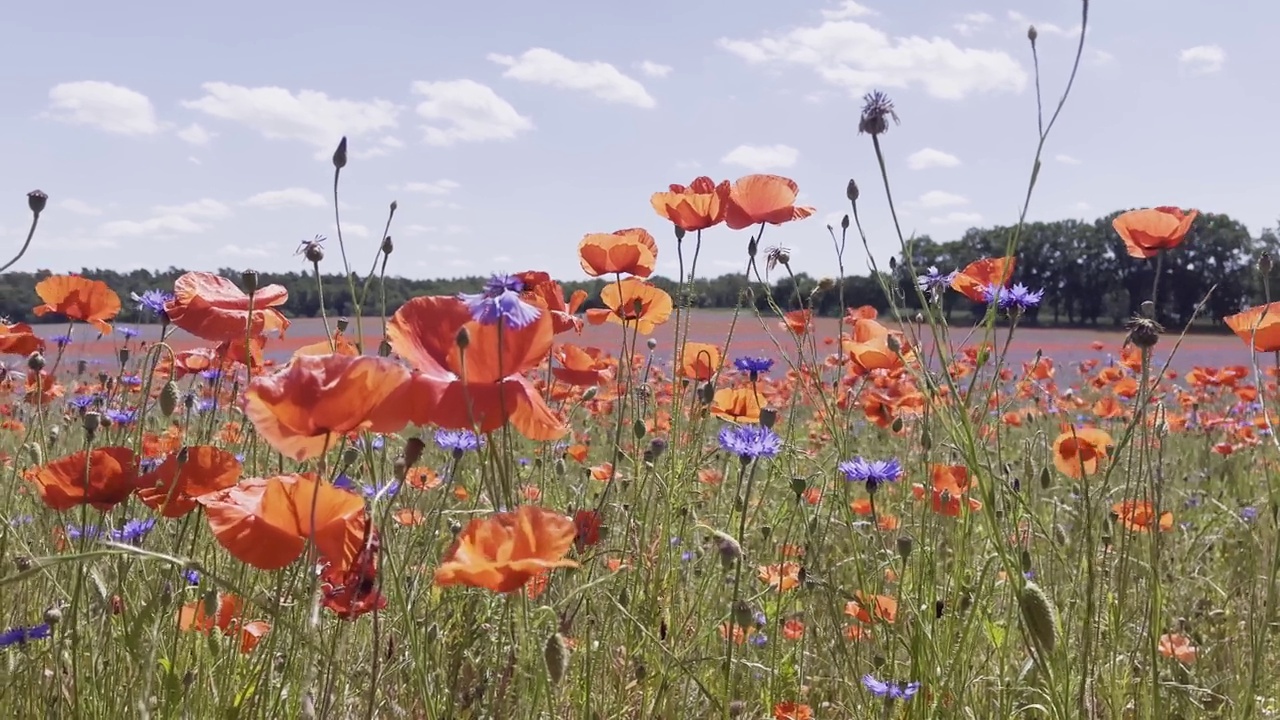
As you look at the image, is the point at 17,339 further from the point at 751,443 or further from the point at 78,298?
the point at 751,443

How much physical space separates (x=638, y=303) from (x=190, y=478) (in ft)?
3.49

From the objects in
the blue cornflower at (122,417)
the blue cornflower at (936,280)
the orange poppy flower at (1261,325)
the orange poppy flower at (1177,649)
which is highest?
the blue cornflower at (936,280)

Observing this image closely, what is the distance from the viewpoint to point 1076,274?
3012cm

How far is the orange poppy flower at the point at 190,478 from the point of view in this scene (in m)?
1.40

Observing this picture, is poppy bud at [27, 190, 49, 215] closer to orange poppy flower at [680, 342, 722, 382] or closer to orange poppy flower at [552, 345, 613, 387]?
orange poppy flower at [552, 345, 613, 387]

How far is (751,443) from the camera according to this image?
1.92m

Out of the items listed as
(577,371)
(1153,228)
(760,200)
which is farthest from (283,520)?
(1153,228)

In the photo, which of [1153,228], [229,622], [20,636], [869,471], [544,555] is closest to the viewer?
[544,555]

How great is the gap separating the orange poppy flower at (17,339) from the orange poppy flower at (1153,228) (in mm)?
2550

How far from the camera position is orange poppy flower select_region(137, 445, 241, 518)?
140cm

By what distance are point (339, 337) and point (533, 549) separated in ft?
3.43

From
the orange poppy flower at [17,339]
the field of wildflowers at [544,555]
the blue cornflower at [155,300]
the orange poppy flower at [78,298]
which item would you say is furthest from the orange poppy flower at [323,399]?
the orange poppy flower at [17,339]

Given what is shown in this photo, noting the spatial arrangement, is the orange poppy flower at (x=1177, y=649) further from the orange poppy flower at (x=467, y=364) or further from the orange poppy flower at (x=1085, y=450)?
the orange poppy flower at (x=467, y=364)

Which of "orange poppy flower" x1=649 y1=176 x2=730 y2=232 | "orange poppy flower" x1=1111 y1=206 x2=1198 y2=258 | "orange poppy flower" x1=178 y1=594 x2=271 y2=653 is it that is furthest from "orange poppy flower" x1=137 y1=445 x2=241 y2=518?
"orange poppy flower" x1=1111 y1=206 x2=1198 y2=258
